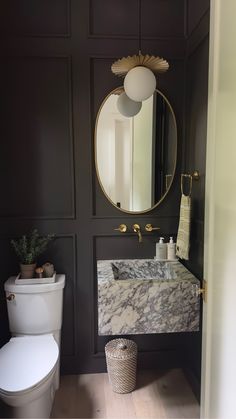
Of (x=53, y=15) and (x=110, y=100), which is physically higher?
(x=53, y=15)

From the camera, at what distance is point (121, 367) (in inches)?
84.0

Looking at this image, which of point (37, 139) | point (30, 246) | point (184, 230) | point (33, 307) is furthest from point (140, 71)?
point (33, 307)

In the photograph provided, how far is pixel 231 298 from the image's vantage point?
1126mm

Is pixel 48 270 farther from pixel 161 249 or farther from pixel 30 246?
pixel 161 249

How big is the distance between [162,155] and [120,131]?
0.35 metres

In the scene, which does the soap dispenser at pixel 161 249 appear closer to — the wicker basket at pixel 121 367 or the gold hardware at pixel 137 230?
the gold hardware at pixel 137 230

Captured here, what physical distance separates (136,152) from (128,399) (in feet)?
5.48

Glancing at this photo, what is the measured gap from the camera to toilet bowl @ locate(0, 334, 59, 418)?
1581 mm

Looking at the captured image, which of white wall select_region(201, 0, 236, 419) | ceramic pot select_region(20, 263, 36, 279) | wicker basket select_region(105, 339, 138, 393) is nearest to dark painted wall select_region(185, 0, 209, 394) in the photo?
wicker basket select_region(105, 339, 138, 393)

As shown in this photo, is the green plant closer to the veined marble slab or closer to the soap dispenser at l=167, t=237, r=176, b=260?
the veined marble slab

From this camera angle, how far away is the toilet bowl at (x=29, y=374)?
158 centimetres

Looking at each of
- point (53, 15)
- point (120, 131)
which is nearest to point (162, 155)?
point (120, 131)

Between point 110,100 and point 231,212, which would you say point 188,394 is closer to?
point 231,212

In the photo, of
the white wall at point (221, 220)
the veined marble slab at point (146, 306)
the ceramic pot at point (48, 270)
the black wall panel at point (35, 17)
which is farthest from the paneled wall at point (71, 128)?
the white wall at point (221, 220)
